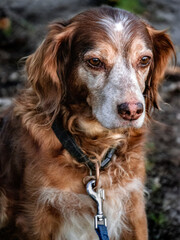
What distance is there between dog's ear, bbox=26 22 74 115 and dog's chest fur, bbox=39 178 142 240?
654 mm

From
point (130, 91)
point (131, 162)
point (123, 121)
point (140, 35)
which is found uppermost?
point (140, 35)

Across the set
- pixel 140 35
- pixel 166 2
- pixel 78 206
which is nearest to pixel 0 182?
pixel 78 206

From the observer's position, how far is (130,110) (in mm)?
2650

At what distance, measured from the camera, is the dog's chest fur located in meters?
3.04

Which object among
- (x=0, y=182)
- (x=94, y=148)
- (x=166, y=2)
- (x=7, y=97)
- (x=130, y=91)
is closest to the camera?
(x=130, y=91)

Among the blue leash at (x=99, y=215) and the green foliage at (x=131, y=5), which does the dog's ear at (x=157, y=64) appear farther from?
the green foliage at (x=131, y=5)

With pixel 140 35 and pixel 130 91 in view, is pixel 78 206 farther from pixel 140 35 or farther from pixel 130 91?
pixel 140 35

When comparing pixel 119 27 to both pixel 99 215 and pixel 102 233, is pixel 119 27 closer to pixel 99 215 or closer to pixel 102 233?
pixel 99 215

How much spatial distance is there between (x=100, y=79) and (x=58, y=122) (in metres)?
0.51

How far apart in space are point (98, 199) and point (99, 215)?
0.41 feet

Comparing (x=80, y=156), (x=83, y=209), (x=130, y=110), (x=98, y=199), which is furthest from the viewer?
(x=83, y=209)

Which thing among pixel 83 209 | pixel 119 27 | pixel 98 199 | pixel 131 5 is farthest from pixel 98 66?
pixel 131 5

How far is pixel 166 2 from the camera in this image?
8445 mm

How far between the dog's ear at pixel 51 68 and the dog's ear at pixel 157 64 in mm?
731
